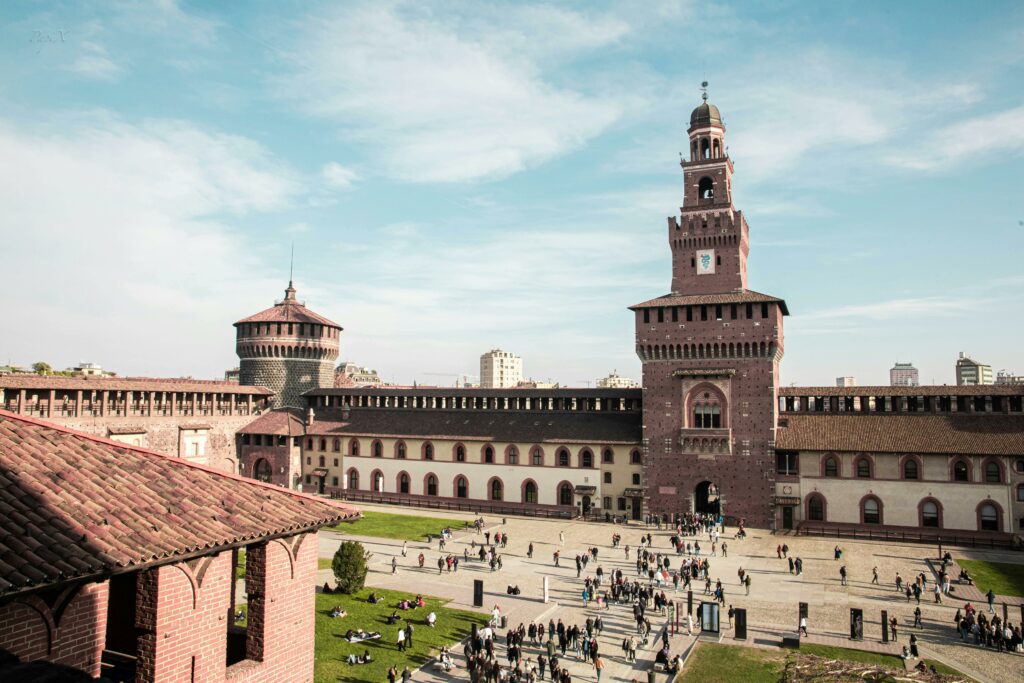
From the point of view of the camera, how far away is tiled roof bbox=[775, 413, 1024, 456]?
44562 millimetres

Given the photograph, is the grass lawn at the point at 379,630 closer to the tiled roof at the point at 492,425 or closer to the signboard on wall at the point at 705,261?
the tiled roof at the point at 492,425

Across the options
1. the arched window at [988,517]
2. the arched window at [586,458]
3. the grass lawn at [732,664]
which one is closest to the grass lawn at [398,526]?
the arched window at [586,458]

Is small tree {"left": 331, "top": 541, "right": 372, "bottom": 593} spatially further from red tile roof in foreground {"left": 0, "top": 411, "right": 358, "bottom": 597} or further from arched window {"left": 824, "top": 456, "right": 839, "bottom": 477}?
arched window {"left": 824, "top": 456, "right": 839, "bottom": 477}

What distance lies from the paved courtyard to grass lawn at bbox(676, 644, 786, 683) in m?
0.86

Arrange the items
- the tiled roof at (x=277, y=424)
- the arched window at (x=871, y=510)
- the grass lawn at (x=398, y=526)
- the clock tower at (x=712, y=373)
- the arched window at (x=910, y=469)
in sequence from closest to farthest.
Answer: the arched window at (x=910, y=469)
the grass lawn at (x=398, y=526)
the arched window at (x=871, y=510)
the clock tower at (x=712, y=373)
the tiled roof at (x=277, y=424)

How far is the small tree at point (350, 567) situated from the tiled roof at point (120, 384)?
26547mm

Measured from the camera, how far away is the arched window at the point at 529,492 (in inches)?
2190

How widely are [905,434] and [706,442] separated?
41.6 ft

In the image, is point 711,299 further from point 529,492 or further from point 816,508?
point 529,492

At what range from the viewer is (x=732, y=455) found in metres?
49.7

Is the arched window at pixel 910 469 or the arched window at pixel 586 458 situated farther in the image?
the arched window at pixel 586 458

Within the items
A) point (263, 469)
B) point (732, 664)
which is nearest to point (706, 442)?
point (732, 664)

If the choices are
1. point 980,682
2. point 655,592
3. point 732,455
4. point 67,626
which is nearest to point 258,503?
point 67,626

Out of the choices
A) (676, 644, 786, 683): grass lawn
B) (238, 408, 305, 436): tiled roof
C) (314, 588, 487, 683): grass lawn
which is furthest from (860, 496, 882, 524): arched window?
(238, 408, 305, 436): tiled roof
